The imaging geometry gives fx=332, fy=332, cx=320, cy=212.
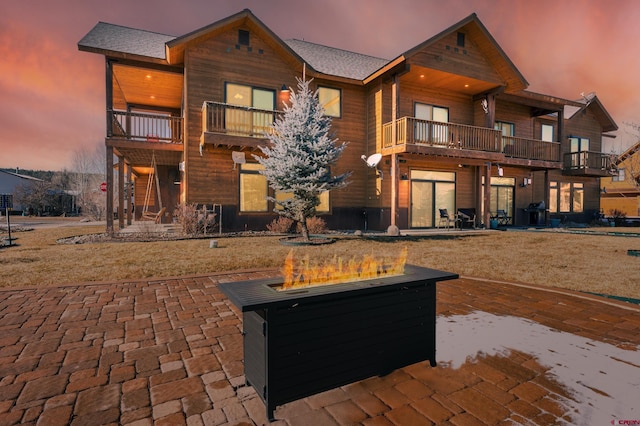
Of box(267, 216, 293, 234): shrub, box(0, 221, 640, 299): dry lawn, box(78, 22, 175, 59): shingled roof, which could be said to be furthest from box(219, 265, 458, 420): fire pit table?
box(78, 22, 175, 59): shingled roof

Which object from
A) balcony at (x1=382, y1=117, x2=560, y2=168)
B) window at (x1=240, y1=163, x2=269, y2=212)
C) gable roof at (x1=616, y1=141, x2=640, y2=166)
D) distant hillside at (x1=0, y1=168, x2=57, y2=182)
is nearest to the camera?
gable roof at (x1=616, y1=141, x2=640, y2=166)

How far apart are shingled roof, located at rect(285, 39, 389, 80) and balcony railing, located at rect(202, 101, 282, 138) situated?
12.1 feet

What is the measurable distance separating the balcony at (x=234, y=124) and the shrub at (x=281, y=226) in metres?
3.19

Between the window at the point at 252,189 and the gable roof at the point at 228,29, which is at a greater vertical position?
the gable roof at the point at 228,29

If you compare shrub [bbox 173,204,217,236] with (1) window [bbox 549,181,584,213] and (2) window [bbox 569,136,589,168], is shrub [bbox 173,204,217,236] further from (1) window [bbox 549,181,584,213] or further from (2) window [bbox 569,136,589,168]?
(2) window [bbox 569,136,589,168]

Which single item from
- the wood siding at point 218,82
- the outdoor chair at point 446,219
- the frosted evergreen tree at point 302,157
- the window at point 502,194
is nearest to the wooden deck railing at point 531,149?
the window at point 502,194

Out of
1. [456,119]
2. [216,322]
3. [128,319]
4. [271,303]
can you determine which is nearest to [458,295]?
[216,322]

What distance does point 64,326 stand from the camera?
3.71m

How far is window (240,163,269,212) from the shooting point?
14367mm

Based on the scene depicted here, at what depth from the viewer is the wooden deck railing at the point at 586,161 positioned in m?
21.4

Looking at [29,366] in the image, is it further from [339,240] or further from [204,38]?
[204,38]

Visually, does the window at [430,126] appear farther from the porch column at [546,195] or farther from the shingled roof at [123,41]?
the shingled roof at [123,41]

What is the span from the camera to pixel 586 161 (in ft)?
70.5

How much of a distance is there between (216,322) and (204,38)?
1306 cm
